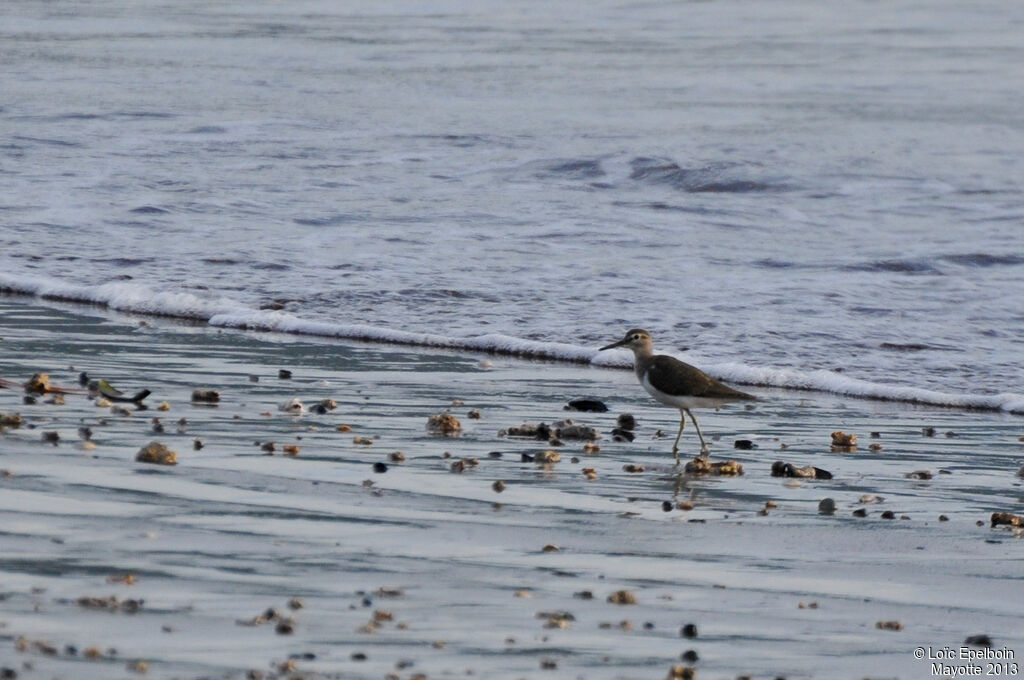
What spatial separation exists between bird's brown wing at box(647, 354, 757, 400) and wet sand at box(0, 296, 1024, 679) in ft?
0.80

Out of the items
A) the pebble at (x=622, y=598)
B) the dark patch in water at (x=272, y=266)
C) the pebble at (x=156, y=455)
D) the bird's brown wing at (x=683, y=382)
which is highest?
the dark patch in water at (x=272, y=266)

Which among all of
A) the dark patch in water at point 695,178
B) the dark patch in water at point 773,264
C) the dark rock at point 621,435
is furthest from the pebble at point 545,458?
the dark patch in water at point 695,178

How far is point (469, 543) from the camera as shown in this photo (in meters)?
5.43

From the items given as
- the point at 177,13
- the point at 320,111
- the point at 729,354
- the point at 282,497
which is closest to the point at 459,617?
the point at 282,497

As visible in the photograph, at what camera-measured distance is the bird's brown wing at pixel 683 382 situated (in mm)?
7605

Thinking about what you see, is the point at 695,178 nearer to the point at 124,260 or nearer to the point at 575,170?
the point at 575,170

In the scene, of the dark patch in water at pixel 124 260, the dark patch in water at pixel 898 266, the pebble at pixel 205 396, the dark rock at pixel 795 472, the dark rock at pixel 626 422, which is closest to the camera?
the dark rock at pixel 795 472

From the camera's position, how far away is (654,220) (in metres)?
15.5

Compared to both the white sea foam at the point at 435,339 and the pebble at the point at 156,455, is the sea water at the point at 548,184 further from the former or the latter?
the pebble at the point at 156,455

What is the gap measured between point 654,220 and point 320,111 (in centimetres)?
851

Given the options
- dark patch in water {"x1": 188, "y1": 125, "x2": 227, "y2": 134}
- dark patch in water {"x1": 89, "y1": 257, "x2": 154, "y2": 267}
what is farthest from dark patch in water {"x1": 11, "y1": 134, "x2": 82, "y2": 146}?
dark patch in water {"x1": 89, "y1": 257, "x2": 154, "y2": 267}

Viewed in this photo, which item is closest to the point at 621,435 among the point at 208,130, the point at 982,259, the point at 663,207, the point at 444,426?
the point at 444,426

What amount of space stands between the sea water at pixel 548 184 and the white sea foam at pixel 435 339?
0.03 meters

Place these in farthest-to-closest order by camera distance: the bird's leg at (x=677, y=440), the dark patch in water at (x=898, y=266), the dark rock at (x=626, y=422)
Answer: the dark patch in water at (x=898, y=266) < the dark rock at (x=626, y=422) < the bird's leg at (x=677, y=440)
